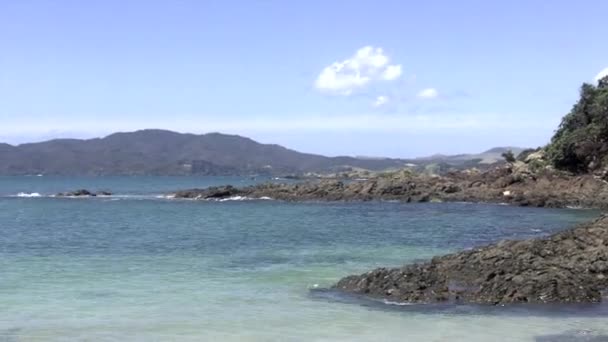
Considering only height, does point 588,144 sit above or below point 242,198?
above

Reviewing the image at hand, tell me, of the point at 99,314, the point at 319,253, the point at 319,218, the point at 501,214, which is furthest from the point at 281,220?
the point at 99,314

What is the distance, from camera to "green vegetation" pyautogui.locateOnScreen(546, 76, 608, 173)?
220 ft

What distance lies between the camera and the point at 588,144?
223ft

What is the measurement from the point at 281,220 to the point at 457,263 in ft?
98.5

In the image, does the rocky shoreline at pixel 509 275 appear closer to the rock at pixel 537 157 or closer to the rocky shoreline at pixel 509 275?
the rocky shoreline at pixel 509 275

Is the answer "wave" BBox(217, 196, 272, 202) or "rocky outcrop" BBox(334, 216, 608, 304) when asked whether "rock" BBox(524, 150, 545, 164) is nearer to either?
"wave" BBox(217, 196, 272, 202)

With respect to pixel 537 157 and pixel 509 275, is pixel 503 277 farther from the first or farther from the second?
pixel 537 157

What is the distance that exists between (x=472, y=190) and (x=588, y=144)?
10.7m

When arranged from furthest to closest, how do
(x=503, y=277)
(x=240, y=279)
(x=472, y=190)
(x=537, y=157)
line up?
(x=537, y=157), (x=472, y=190), (x=240, y=279), (x=503, y=277)

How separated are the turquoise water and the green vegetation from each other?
15.3m

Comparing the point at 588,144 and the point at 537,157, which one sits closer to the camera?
the point at 588,144

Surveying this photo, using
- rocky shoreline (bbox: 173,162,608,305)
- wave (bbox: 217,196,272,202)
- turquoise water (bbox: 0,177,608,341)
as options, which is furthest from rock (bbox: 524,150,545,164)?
rocky shoreline (bbox: 173,162,608,305)

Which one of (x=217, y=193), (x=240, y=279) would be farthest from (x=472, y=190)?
(x=240, y=279)

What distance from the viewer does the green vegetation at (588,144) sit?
220 feet
